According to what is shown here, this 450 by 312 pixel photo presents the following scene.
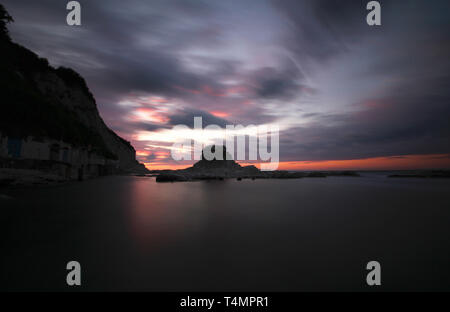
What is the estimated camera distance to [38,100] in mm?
31047

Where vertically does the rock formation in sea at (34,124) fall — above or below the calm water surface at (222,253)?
above

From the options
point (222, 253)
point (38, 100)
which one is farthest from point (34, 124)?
point (222, 253)

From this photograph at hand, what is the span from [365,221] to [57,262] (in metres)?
11.8

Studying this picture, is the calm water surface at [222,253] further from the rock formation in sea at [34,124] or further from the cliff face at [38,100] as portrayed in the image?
the cliff face at [38,100]

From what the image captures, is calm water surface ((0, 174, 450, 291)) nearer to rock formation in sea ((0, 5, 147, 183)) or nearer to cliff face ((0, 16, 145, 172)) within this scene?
rock formation in sea ((0, 5, 147, 183))

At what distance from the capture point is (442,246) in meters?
5.79

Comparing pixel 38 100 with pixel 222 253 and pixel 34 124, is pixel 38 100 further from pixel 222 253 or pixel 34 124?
pixel 222 253

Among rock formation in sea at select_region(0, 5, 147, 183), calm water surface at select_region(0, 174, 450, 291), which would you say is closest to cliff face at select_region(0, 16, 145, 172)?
rock formation in sea at select_region(0, 5, 147, 183)

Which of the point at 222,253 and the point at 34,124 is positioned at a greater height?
the point at 34,124

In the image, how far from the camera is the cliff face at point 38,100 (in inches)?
989

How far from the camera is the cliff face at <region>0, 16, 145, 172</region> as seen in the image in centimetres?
2511

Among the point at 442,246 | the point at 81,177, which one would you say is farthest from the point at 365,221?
the point at 81,177

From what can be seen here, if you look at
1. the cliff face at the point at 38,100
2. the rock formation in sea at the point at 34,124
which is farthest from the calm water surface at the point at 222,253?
the cliff face at the point at 38,100
